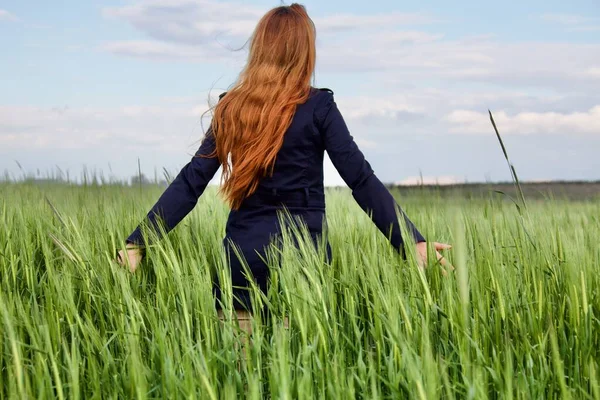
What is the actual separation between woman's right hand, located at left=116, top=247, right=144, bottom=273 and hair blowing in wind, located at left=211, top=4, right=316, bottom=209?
0.36 m

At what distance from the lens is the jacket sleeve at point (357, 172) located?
231cm

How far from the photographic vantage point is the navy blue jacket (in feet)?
7.58

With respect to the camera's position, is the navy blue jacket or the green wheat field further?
the navy blue jacket

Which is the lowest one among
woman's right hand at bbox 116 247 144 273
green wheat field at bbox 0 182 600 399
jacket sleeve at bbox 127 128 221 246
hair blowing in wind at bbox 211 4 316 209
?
green wheat field at bbox 0 182 600 399

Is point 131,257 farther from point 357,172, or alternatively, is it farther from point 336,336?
point 336,336

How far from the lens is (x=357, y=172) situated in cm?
231

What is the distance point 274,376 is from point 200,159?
1217mm

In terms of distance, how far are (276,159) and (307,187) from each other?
14 cm

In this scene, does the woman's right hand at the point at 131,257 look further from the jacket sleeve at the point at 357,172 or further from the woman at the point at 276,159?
the jacket sleeve at the point at 357,172

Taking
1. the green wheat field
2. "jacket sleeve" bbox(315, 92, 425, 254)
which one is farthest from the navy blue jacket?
the green wheat field

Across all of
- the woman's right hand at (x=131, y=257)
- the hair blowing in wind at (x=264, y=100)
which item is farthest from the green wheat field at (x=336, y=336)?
the hair blowing in wind at (x=264, y=100)

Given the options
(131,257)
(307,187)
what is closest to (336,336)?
(307,187)

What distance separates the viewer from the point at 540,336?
1674 millimetres

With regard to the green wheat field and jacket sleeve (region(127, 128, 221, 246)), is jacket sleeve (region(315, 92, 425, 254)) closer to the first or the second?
the green wheat field
